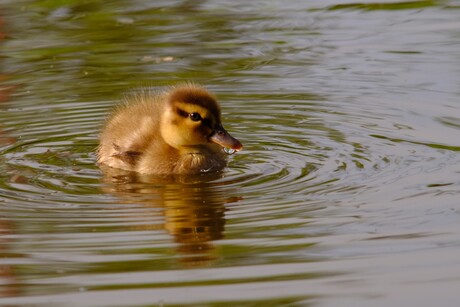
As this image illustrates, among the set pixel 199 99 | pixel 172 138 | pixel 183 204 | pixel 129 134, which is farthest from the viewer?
pixel 129 134

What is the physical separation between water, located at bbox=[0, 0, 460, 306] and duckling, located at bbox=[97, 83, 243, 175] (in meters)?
0.14

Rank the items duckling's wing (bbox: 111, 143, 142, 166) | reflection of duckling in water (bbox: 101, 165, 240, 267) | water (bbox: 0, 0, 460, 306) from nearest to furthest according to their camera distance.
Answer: water (bbox: 0, 0, 460, 306), reflection of duckling in water (bbox: 101, 165, 240, 267), duckling's wing (bbox: 111, 143, 142, 166)

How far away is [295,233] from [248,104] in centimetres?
278

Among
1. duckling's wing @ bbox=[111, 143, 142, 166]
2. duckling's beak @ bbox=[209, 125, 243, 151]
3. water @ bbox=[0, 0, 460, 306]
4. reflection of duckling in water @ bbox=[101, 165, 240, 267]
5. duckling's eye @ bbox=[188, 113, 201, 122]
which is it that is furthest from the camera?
duckling's wing @ bbox=[111, 143, 142, 166]

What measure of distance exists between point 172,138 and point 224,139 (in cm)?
32

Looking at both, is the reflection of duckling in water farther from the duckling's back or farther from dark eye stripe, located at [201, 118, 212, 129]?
dark eye stripe, located at [201, 118, 212, 129]

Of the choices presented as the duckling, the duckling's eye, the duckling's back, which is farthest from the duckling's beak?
the duckling's back

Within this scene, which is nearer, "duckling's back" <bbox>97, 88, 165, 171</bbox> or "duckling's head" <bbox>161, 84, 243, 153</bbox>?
"duckling's head" <bbox>161, 84, 243, 153</bbox>

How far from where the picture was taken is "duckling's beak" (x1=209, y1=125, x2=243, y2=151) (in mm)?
6867

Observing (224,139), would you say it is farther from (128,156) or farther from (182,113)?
(128,156)

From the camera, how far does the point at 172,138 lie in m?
7.07

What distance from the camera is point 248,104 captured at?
26.6ft

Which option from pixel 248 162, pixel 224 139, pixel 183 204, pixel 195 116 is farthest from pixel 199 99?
pixel 183 204

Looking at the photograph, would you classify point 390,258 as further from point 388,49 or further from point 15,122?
point 388,49
